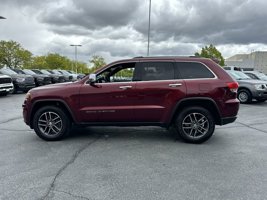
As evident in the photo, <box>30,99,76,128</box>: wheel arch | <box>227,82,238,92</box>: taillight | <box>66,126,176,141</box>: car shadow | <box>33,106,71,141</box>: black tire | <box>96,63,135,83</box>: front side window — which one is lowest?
<box>66,126,176,141</box>: car shadow

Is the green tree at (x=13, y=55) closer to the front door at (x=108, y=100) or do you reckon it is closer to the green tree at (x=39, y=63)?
the green tree at (x=39, y=63)

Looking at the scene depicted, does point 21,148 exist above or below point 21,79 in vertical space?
below

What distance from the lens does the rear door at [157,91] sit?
211 inches

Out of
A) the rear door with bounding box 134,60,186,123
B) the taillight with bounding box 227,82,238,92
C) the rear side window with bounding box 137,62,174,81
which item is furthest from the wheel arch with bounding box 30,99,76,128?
the taillight with bounding box 227,82,238,92

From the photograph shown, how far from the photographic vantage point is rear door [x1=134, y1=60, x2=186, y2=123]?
537 centimetres

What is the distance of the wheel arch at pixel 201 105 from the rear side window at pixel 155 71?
0.60m

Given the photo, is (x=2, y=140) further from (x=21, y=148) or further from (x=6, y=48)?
(x=6, y=48)

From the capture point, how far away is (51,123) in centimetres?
571

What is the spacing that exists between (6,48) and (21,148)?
5813 cm

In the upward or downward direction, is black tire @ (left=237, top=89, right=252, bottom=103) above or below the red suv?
below

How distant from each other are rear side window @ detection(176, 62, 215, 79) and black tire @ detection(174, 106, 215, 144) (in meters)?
0.67

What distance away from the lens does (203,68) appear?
5516 millimetres

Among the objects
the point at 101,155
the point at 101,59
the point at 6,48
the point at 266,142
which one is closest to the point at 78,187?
the point at 101,155

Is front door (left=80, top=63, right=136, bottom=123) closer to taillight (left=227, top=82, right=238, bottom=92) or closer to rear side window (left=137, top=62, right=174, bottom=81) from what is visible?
rear side window (left=137, top=62, right=174, bottom=81)
